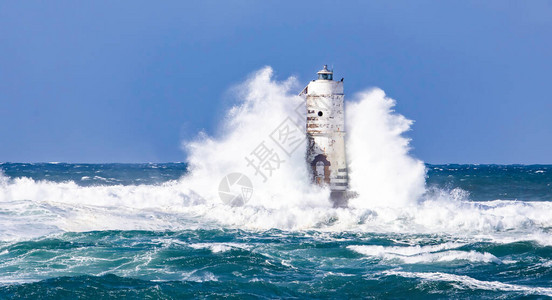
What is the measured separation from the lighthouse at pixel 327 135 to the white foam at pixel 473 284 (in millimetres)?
9821

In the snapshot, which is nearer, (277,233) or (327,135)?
(277,233)

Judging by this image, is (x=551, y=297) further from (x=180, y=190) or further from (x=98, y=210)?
(x=180, y=190)

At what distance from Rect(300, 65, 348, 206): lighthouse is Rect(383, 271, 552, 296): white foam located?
9821 mm

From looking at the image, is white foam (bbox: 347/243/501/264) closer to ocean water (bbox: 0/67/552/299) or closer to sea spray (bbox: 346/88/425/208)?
ocean water (bbox: 0/67/552/299)

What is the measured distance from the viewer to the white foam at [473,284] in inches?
541

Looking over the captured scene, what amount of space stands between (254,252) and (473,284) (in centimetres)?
530

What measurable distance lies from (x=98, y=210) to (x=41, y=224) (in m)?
2.92

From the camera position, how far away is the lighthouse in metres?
24.6

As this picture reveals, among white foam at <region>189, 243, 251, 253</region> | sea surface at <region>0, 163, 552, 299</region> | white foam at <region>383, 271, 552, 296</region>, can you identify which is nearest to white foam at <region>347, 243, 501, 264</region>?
sea surface at <region>0, 163, 552, 299</region>

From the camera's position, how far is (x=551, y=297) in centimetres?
1314

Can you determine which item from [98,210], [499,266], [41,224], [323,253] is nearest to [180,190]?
[98,210]

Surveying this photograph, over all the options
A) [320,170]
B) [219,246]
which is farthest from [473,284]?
[320,170]

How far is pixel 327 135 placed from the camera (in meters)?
24.8

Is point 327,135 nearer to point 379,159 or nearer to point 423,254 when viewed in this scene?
point 379,159
